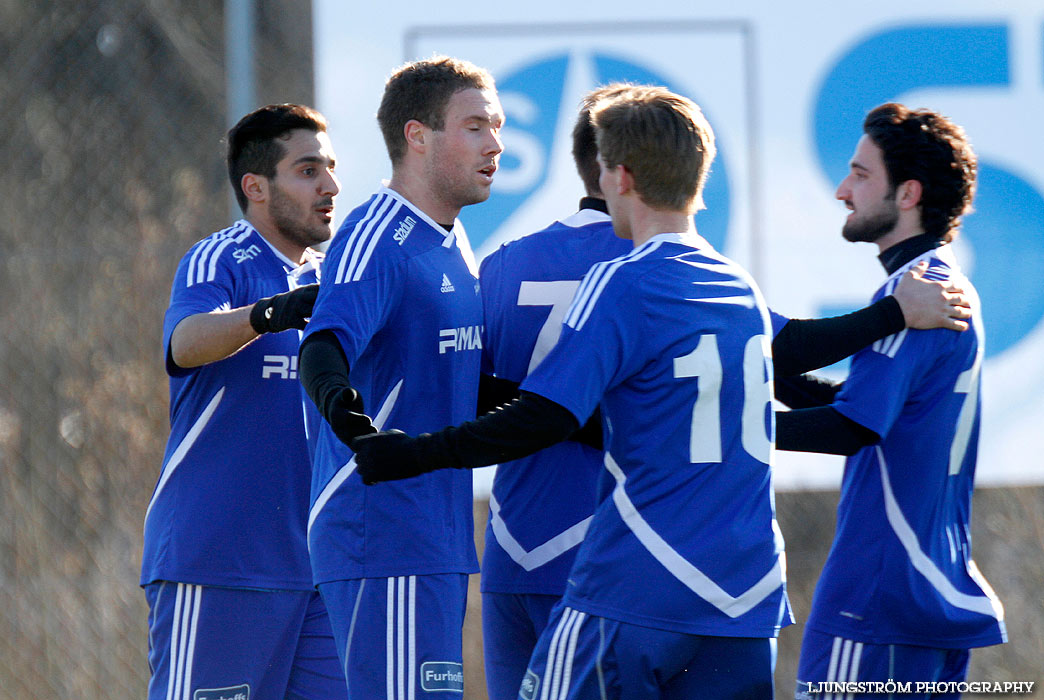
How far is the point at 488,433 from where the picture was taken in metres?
2.37

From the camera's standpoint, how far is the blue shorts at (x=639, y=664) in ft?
7.72

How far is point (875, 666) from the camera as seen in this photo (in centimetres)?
307

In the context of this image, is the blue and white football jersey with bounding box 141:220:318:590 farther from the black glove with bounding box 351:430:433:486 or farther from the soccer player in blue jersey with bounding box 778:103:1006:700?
the soccer player in blue jersey with bounding box 778:103:1006:700

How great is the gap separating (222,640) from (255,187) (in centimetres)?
127

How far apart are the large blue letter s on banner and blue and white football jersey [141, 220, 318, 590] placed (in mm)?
3168

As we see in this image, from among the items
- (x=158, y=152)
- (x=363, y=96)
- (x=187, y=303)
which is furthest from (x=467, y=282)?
(x=158, y=152)

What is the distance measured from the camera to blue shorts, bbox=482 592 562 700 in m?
3.21

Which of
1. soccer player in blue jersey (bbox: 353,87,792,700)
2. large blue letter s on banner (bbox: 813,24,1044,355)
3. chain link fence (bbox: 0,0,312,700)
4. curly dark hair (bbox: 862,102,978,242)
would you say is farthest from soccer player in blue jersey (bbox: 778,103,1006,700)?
chain link fence (bbox: 0,0,312,700)

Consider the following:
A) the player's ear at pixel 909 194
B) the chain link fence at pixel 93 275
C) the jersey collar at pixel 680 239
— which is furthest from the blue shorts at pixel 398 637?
the chain link fence at pixel 93 275

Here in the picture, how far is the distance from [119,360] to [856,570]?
399 centimetres

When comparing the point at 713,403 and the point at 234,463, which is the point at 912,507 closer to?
the point at 713,403

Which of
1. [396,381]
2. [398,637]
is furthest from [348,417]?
[398,637]

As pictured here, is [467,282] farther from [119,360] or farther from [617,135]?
[119,360]

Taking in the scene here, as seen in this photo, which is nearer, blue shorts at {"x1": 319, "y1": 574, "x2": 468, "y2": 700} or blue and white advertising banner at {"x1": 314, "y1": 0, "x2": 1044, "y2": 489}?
blue shorts at {"x1": 319, "y1": 574, "x2": 468, "y2": 700}
